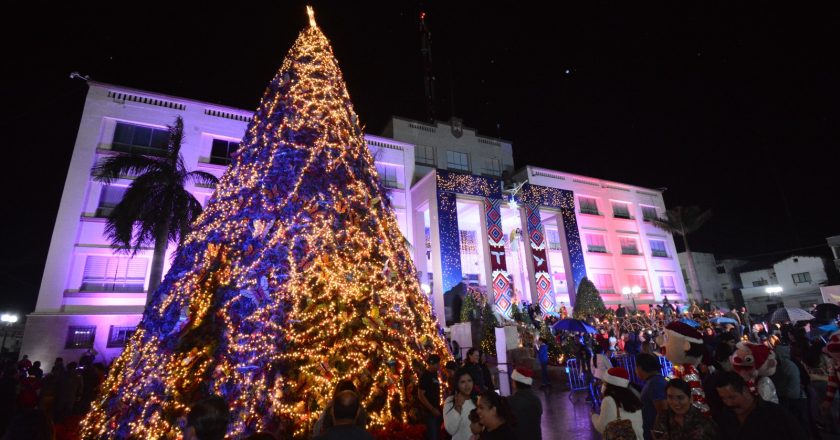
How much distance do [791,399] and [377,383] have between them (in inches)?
215

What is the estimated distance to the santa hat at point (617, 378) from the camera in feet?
11.7

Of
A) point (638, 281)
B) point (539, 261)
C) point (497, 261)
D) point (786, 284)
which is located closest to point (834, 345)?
point (497, 261)

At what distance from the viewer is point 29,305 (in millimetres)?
35062

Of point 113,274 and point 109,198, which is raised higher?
point 109,198

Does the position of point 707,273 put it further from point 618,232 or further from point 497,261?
point 497,261

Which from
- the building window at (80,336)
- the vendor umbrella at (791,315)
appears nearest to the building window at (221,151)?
the building window at (80,336)

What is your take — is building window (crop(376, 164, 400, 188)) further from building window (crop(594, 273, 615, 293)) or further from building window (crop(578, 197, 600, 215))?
building window (crop(594, 273, 615, 293))

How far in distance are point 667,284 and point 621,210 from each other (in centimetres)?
731

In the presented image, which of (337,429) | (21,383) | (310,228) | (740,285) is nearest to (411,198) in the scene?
(21,383)

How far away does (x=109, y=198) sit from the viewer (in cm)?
1881

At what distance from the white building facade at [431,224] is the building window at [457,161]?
A: 9 cm

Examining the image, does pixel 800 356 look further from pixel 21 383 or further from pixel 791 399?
pixel 21 383

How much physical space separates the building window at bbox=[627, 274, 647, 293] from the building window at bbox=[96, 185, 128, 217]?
34.4m

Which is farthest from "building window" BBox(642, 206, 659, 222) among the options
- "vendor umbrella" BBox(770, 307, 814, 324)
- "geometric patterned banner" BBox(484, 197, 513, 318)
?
"vendor umbrella" BBox(770, 307, 814, 324)
